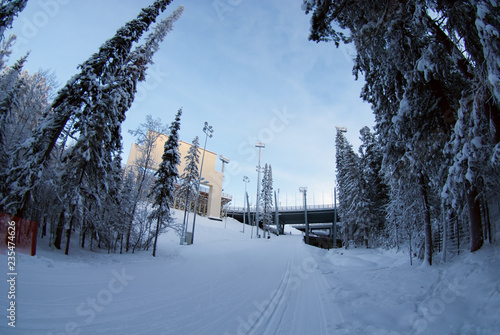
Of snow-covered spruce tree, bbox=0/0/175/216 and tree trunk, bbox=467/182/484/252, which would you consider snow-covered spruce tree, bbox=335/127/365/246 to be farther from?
snow-covered spruce tree, bbox=0/0/175/216

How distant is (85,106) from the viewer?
10.0 metres

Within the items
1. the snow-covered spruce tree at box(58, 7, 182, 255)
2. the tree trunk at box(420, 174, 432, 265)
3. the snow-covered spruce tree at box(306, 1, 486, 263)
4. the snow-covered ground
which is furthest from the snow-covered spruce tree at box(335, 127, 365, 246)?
the snow-covered spruce tree at box(58, 7, 182, 255)

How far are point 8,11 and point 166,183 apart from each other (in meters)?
10.4

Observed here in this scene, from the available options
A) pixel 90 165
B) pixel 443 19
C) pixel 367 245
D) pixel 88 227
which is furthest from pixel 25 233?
pixel 367 245

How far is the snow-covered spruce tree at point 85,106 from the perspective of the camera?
828 centimetres

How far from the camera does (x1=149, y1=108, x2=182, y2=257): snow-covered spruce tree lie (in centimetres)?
1443

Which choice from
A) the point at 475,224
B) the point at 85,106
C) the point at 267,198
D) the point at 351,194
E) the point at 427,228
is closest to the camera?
the point at 475,224

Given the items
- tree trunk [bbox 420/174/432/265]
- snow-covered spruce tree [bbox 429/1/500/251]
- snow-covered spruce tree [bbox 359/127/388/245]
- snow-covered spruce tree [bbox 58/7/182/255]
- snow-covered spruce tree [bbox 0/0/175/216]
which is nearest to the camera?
snow-covered spruce tree [bbox 429/1/500/251]

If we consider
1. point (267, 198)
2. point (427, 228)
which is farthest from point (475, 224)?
point (267, 198)

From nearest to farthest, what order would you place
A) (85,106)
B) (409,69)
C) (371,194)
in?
1. (409,69)
2. (85,106)
3. (371,194)

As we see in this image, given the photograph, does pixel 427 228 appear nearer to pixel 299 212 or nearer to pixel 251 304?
pixel 251 304

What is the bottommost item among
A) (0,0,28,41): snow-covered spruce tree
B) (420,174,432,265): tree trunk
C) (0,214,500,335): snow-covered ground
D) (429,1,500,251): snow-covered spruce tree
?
(0,214,500,335): snow-covered ground

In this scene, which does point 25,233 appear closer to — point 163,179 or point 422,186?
point 163,179

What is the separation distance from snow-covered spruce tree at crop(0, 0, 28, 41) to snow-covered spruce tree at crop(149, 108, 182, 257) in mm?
8938
